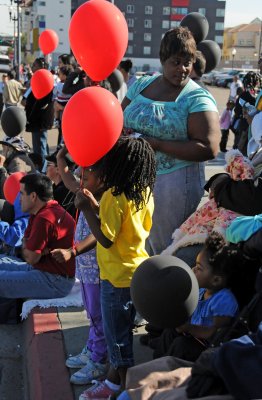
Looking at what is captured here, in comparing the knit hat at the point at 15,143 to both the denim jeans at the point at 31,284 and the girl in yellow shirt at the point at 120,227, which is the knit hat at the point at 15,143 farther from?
the girl in yellow shirt at the point at 120,227

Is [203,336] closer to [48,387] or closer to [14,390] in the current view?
[48,387]

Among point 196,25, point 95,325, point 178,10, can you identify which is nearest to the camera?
point 95,325

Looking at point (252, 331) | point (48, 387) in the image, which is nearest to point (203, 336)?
point (252, 331)

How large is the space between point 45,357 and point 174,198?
1.21 meters

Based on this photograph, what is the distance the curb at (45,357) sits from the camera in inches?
120

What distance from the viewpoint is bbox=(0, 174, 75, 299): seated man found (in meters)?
3.75

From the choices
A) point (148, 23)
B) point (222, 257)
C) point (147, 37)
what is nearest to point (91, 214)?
point (222, 257)

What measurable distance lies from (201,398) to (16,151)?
442 cm

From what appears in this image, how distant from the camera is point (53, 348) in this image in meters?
3.47

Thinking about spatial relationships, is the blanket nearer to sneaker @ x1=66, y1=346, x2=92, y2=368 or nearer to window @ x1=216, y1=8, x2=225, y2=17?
sneaker @ x1=66, y1=346, x2=92, y2=368

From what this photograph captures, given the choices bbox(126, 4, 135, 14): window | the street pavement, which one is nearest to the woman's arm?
the street pavement

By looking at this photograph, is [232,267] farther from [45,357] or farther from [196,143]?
[45,357]

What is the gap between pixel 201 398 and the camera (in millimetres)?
1847

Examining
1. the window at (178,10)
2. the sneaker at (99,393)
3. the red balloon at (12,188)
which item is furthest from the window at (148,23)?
the sneaker at (99,393)
